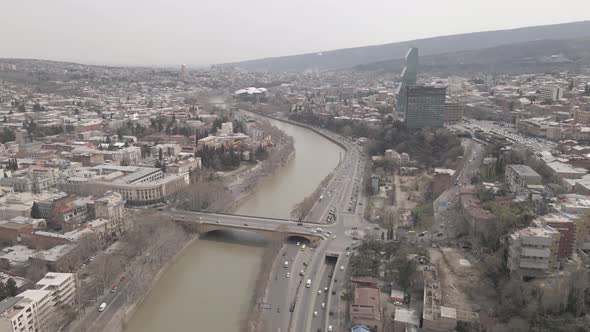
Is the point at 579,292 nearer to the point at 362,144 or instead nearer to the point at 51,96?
the point at 362,144

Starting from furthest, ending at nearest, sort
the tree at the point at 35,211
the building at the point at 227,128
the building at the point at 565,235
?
the building at the point at 227,128 → the tree at the point at 35,211 → the building at the point at 565,235

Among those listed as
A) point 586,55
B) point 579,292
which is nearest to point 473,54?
point 586,55

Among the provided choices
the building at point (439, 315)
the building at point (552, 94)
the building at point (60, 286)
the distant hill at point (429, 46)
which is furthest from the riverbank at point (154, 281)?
the distant hill at point (429, 46)

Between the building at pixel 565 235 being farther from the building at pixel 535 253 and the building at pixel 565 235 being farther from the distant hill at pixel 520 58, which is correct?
the distant hill at pixel 520 58

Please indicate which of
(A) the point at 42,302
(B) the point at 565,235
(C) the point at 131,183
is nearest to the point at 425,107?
(C) the point at 131,183

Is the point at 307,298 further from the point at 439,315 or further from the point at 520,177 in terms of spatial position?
the point at 520,177

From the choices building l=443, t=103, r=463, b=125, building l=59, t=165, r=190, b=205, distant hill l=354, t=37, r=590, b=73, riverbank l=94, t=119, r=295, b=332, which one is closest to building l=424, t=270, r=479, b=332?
riverbank l=94, t=119, r=295, b=332
